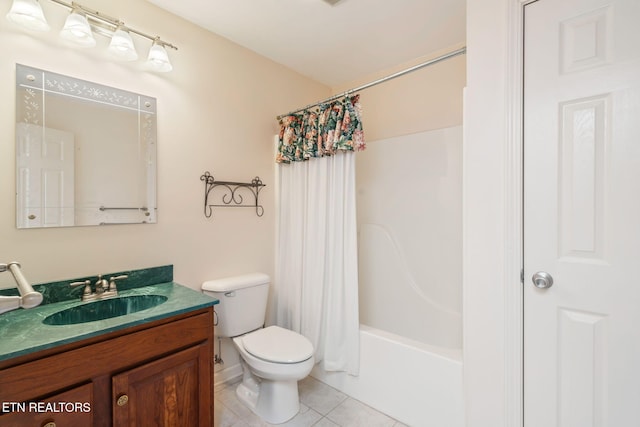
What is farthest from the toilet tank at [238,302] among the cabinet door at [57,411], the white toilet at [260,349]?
the cabinet door at [57,411]

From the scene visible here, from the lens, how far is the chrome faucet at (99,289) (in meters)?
1.44

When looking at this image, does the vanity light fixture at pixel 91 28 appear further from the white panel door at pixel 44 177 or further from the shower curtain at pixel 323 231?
the shower curtain at pixel 323 231

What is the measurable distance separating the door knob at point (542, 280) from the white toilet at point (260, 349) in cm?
117

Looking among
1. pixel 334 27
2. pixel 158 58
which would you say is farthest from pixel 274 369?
pixel 334 27

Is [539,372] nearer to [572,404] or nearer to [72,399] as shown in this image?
[572,404]

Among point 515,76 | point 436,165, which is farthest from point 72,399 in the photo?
point 436,165

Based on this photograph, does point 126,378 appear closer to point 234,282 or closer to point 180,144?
point 234,282

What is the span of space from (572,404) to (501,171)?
0.98 meters

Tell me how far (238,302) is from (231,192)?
77 centimetres

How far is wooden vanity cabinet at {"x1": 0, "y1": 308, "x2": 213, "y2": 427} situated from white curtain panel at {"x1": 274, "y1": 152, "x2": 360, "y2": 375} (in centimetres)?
82

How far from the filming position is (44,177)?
4.55ft

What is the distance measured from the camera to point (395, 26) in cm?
196

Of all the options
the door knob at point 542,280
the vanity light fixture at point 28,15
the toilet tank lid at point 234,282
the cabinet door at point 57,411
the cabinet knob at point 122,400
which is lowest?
the cabinet knob at point 122,400

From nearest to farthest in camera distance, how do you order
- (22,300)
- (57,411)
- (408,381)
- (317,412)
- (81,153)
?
(22,300)
(57,411)
(81,153)
(408,381)
(317,412)
